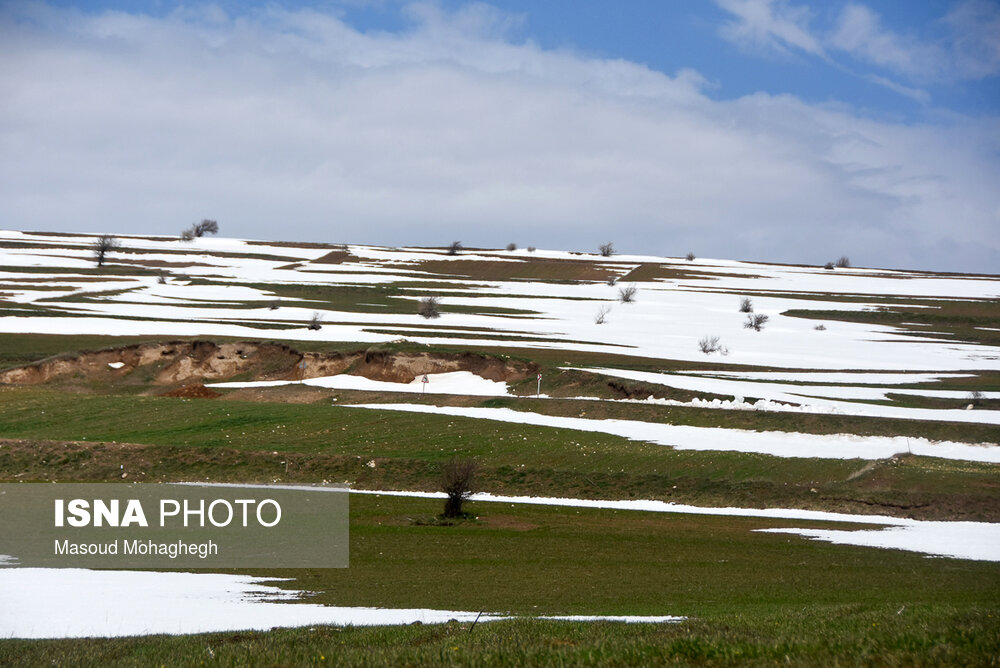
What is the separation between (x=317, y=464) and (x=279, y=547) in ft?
41.4

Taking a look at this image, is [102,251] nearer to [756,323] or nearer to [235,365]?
[235,365]


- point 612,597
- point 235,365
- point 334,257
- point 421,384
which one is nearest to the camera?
point 612,597

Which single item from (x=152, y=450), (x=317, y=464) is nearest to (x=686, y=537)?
(x=317, y=464)

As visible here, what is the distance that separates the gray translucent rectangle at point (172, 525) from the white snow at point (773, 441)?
12.7m

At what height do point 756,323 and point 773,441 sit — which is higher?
point 756,323

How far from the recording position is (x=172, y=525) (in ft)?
83.3

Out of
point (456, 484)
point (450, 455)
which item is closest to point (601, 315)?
point (450, 455)

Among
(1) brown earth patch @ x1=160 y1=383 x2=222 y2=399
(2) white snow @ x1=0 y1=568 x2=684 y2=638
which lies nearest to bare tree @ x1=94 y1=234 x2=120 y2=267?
(1) brown earth patch @ x1=160 y1=383 x2=222 y2=399

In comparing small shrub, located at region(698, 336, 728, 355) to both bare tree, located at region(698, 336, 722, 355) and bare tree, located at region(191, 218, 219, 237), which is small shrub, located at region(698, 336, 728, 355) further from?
bare tree, located at region(191, 218, 219, 237)

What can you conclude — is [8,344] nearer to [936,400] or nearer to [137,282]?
[137,282]

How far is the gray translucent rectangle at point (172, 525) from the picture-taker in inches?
828

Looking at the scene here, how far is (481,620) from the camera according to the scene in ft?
48.0

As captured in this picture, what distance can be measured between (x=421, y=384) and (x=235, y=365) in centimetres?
1261

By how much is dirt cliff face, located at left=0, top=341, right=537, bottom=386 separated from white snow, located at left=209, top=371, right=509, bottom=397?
681mm
